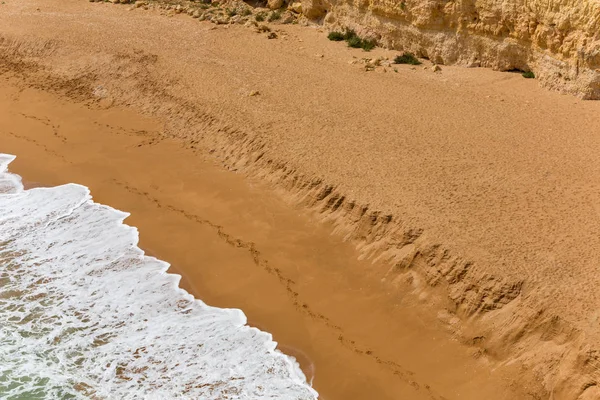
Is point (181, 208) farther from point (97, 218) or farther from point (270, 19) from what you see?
point (270, 19)

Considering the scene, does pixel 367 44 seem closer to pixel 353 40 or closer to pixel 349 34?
pixel 353 40

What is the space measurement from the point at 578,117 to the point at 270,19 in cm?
1165

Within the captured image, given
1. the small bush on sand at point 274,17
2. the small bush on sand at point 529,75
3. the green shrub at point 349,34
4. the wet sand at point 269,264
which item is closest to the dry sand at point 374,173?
the wet sand at point 269,264

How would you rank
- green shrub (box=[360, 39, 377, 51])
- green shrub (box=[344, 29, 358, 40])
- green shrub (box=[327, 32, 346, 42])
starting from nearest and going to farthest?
1. green shrub (box=[360, 39, 377, 51])
2. green shrub (box=[344, 29, 358, 40])
3. green shrub (box=[327, 32, 346, 42])

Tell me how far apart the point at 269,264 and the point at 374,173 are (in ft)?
9.15

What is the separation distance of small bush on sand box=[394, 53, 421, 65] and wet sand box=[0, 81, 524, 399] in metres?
6.64

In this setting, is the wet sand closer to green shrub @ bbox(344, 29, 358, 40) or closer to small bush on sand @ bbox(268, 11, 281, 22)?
green shrub @ bbox(344, 29, 358, 40)

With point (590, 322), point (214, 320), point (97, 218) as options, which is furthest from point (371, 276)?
point (97, 218)

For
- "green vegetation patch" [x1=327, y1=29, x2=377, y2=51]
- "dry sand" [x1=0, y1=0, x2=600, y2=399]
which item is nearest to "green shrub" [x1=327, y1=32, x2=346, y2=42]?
"green vegetation patch" [x1=327, y1=29, x2=377, y2=51]

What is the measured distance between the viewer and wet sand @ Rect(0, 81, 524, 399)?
30.9ft

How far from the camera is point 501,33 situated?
16.5 meters

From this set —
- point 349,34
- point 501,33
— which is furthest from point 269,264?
point 349,34

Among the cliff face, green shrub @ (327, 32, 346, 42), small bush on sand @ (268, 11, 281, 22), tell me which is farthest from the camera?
small bush on sand @ (268, 11, 281, 22)

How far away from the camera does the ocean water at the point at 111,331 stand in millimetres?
9516
